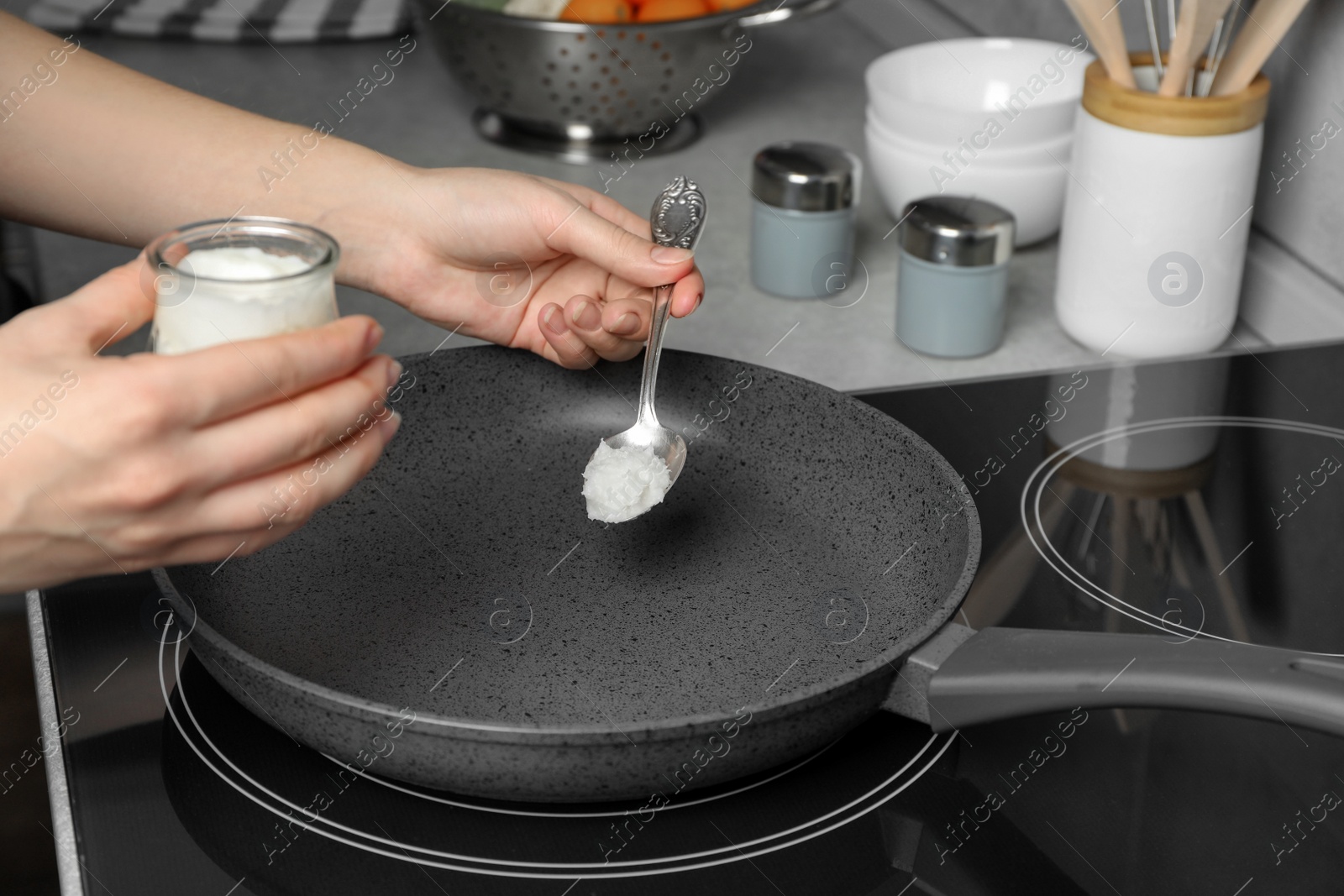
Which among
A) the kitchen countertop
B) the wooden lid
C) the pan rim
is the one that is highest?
the wooden lid

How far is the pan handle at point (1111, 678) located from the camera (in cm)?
49

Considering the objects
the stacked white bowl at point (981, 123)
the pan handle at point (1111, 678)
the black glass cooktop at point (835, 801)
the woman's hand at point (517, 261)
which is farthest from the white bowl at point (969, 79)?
the pan handle at point (1111, 678)

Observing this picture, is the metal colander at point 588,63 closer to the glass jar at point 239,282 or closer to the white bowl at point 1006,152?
the white bowl at point 1006,152

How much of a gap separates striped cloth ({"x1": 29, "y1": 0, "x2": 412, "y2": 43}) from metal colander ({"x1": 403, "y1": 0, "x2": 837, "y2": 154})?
1.15 ft

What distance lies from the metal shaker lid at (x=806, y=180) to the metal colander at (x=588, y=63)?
213 millimetres

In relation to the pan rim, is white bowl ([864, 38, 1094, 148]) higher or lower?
lower

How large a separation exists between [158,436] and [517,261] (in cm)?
40

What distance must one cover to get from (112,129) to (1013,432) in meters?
0.60

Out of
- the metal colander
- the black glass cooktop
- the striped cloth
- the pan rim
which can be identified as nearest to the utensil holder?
the black glass cooktop

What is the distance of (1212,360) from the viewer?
95 cm

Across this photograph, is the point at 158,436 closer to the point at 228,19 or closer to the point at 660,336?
the point at 660,336

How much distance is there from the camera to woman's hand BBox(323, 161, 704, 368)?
762 mm

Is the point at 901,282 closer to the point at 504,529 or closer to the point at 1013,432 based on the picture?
the point at 1013,432

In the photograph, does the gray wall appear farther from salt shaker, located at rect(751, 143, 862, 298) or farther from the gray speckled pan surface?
the gray speckled pan surface
